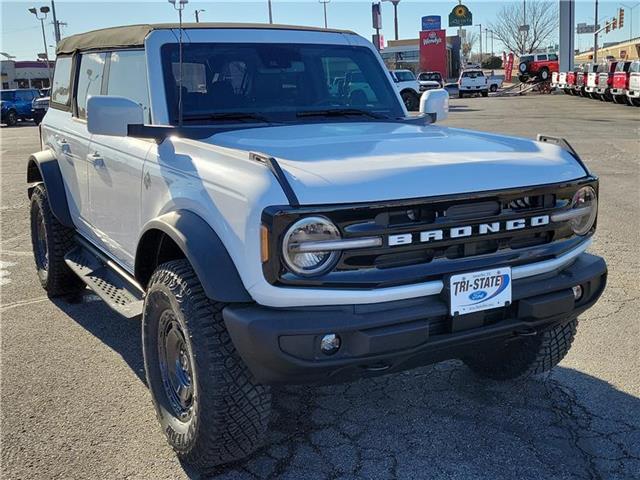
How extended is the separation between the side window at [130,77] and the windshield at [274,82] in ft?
0.57

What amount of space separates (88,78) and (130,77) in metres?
0.97

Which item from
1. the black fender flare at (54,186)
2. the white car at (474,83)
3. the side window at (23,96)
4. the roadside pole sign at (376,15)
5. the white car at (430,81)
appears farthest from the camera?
the roadside pole sign at (376,15)

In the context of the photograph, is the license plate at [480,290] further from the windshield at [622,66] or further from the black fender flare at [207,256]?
the windshield at [622,66]

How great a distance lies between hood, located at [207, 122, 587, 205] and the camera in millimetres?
2518

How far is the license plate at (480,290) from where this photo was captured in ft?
8.59

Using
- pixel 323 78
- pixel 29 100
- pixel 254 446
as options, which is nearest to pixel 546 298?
pixel 254 446

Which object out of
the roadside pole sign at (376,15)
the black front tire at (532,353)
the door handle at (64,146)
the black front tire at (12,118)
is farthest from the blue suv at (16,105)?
the black front tire at (532,353)

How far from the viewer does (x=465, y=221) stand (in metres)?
2.66

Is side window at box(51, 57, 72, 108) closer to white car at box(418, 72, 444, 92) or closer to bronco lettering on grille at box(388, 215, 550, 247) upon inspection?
bronco lettering on grille at box(388, 215, 550, 247)

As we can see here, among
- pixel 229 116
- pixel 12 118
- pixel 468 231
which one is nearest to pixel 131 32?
pixel 229 116

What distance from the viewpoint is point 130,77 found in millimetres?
3965

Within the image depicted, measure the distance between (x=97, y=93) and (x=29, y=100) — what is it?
100 ft

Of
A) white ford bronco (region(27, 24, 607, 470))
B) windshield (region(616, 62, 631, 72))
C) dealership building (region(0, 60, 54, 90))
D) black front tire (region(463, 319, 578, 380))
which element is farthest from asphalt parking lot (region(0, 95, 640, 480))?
dealership building (region(0, 60, 54, 90))

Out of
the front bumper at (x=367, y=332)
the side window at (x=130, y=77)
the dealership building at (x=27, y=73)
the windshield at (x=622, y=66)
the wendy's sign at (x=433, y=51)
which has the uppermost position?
the dealership building at (x=27, y=73)
